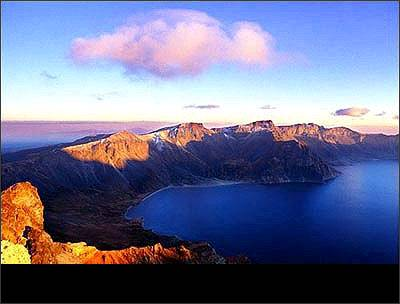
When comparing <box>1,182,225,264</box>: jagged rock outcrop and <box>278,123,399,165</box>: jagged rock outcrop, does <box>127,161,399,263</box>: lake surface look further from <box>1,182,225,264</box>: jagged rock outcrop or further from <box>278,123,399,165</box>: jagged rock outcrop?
<box>278,123,399,165</box>: jagged rock outcrop

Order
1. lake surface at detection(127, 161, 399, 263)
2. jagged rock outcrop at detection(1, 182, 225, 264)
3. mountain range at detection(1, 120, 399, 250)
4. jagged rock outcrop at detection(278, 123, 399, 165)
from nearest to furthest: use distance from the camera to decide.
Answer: jagged rock outcrop at detection(1, 182, 225, 264) → lake surface at detection(127, 161, 399, 263) → mountain range at detection(1, 120, 399, 250) → jagged rock outcrop at detection(278, 123, 399, 165)

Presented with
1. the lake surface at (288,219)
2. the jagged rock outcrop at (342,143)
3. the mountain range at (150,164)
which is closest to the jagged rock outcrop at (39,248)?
the mountain range at (150,164)

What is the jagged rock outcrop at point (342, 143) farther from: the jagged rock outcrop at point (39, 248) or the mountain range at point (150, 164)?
the jagged rock outcrop at point (39, 248)

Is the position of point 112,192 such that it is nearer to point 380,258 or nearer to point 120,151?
point 120,151

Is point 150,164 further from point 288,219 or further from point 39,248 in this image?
point 39,248

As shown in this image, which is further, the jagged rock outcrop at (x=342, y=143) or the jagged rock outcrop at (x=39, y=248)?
the jagged rock outcrop at (x=342, y=143)

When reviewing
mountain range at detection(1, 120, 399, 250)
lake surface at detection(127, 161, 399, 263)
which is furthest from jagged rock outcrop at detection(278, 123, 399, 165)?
lake surface at detection(127, 161, 399, 263)

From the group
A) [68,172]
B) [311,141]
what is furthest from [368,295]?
[311,141]
